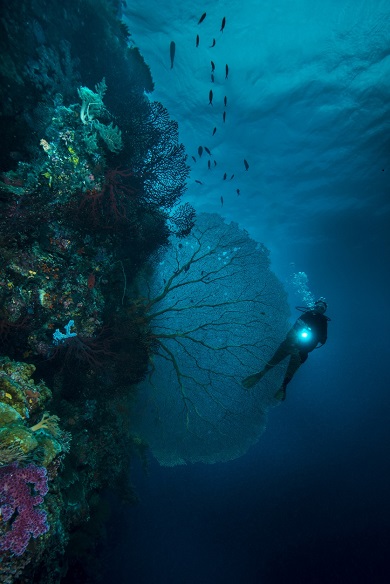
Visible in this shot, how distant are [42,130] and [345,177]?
20.5 metres

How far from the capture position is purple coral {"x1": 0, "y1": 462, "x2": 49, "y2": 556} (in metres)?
1.98

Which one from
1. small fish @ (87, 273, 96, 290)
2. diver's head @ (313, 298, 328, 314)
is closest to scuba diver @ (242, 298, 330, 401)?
diver's head @ (313, 298, 328, 314)

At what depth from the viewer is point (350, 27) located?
30.5 ft

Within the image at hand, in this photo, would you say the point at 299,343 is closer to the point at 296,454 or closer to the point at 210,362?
the point at 210,362

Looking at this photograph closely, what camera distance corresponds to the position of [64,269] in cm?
405

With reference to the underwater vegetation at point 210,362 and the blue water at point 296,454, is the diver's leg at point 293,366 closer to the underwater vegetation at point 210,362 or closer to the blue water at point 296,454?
the underwater vegetation at point 210,362

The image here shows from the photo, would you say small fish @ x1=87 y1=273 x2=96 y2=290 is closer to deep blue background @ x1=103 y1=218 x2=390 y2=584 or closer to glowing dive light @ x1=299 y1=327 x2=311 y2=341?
glowing dive light @ x1=299 y1=327 x2=311 y2=341

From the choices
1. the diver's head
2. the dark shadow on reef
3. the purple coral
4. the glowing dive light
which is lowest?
the purple coral

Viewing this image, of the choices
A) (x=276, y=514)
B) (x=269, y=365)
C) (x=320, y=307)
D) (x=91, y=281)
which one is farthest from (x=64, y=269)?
(x=276, y=514)

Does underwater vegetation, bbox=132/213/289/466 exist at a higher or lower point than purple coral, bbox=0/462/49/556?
higher

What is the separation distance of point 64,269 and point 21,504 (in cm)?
279

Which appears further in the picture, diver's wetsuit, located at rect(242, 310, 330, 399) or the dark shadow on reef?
diver's wetsuit, located at rect(242, 310, 330, 399)

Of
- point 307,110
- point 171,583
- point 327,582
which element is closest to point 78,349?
point 171,583

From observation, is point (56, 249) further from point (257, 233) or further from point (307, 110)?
point (257, 233)
